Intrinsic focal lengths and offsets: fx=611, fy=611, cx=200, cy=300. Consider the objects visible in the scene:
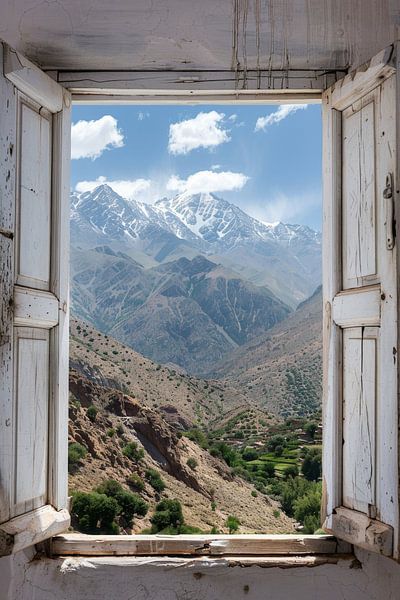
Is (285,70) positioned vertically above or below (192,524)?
above

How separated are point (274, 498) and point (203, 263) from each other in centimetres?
3140

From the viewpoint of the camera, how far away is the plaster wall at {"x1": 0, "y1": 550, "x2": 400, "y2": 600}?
176 centimetres

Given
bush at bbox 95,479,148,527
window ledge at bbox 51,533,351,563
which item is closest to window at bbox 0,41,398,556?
window ledge at bbox 51,533,351,563

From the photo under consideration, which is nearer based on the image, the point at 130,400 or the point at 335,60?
the point at 335,60

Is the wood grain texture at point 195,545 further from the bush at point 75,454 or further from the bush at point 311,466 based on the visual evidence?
the bush at point 311,466

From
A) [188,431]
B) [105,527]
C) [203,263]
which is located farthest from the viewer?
[203,263]

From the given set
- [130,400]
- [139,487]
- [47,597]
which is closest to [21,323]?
[47,597]

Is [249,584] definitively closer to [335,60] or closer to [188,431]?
[335,60]

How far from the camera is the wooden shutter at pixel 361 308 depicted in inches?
62.1

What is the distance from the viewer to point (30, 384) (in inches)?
67.2

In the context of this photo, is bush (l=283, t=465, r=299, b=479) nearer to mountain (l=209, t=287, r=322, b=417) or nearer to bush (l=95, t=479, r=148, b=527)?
mountain (l=209, t=287, r=322, b=417)

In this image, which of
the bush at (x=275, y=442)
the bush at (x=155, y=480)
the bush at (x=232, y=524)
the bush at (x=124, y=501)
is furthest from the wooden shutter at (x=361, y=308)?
the bush at (x=275, y=442)

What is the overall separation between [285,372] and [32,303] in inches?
1072

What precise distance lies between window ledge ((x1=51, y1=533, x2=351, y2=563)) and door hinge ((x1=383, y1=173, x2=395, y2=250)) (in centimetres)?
89
